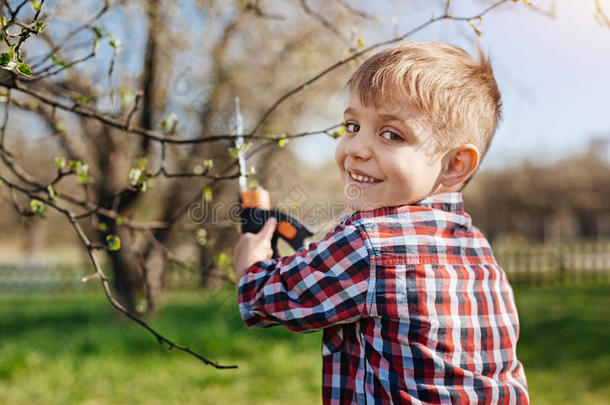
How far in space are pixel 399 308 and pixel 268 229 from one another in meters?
0.53

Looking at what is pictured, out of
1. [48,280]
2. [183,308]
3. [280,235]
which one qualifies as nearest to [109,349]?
[183,308]

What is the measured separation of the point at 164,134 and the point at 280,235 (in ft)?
2.35

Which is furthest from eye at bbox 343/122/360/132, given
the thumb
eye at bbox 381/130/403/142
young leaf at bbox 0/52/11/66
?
young leaf at bbox 0/52/11/66

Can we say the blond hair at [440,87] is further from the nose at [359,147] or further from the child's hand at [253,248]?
the child's hand at [253,248]

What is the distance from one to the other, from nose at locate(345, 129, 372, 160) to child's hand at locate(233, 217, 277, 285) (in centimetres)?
38

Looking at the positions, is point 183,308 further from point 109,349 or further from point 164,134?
point 164,134

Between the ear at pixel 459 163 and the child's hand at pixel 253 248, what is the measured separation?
540 mm

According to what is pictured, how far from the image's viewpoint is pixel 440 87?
1.40m

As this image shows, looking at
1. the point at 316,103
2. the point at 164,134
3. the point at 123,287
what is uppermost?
the point at 316,103

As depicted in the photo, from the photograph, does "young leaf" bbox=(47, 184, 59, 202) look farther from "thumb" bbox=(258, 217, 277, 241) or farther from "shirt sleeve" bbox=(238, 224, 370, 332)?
"shirt sleeve" bbox=(238, 224, 370, 332)

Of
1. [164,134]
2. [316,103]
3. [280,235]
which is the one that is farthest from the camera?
[316,103]

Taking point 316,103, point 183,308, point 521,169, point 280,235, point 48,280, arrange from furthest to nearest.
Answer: point 521,169 < point 48,280 < point 183,308 < point 316,103 < point 280,235

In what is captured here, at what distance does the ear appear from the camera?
1.46 m

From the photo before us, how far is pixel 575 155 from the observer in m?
28.1
